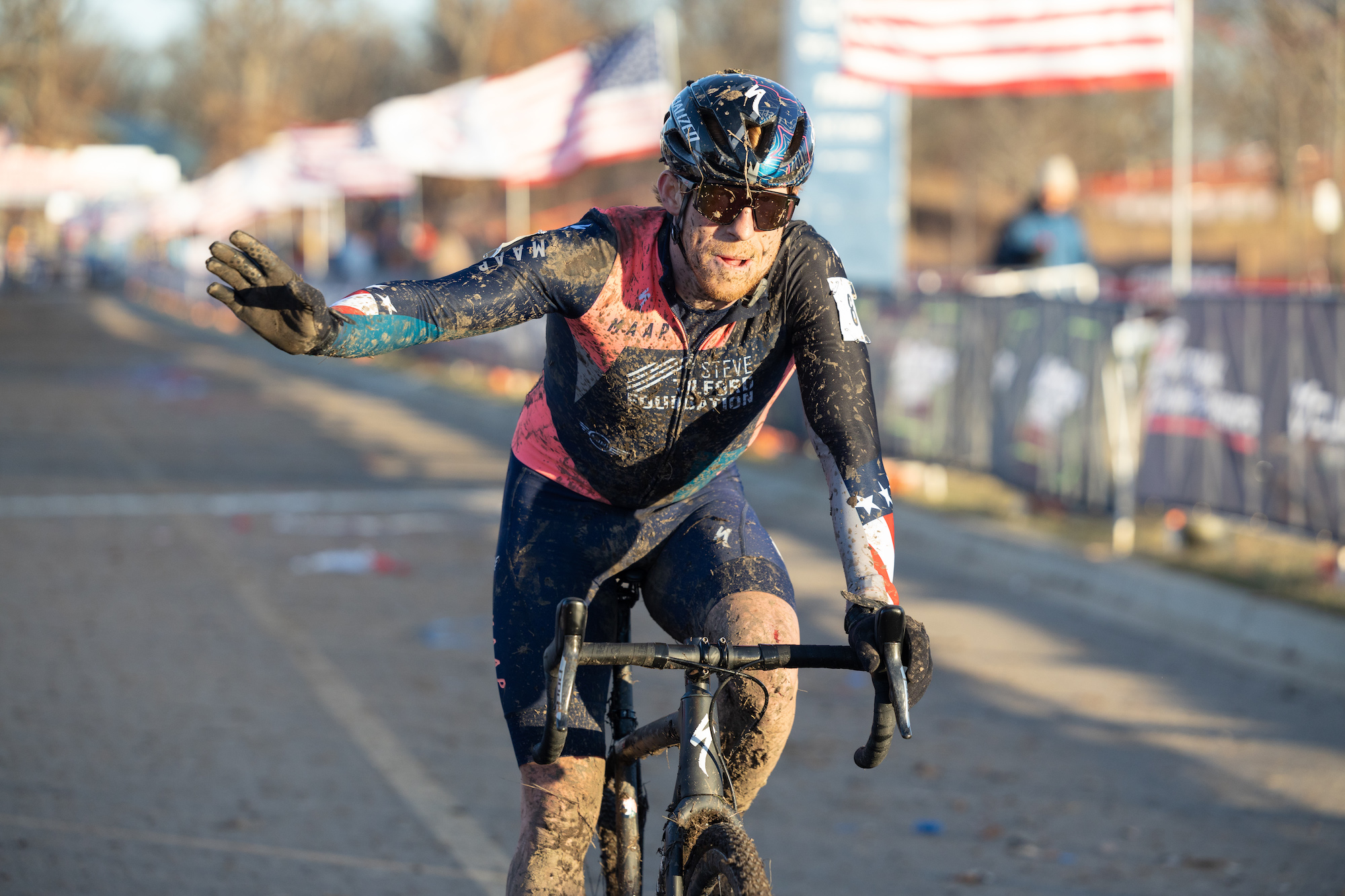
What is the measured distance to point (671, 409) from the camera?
3338 millimetres

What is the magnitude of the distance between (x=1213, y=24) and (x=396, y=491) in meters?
13.7

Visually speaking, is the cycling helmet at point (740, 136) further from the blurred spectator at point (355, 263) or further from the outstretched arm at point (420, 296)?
the blurred spectator at point (355, 263)

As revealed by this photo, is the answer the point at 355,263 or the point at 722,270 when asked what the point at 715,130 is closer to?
the point at 722,270

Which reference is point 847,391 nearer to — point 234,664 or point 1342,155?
point 234,664

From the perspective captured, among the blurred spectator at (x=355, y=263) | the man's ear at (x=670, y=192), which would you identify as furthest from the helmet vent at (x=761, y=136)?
the blurred spectator at (x=355, y=263)

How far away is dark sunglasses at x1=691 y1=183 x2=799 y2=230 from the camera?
3064mm

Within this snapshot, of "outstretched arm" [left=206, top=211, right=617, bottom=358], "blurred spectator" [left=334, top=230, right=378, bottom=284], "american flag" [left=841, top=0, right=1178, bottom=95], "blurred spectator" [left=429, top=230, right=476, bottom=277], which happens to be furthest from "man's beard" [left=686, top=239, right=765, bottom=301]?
"blurred spectator" [left=334, top=230, right=378, bottom=284]

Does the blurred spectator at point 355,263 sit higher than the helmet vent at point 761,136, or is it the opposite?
the blurred spectator at point 355,263

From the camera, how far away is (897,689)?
273cm

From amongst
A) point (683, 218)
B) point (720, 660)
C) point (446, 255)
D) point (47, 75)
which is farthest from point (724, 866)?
point (47, 75)

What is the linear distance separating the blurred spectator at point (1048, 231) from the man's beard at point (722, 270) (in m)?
9.39

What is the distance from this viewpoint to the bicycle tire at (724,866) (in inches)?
107

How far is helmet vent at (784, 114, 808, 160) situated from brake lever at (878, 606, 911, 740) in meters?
0.95

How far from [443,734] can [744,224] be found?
3841 millimetres
